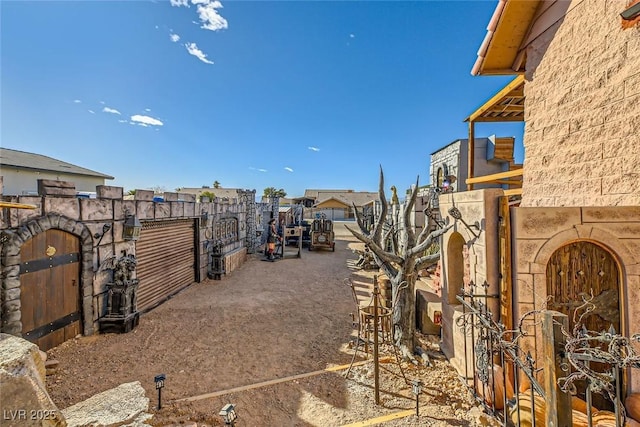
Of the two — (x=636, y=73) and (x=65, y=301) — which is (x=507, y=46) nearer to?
(x=636, y=73)

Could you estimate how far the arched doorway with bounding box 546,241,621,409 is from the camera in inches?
140

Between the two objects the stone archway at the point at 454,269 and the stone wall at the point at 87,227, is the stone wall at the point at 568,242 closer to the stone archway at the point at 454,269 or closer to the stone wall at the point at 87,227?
the stone archway at the point at 454,269

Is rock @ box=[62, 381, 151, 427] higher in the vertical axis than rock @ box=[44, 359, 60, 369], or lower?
lower

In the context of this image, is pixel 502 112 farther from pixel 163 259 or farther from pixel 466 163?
pixel 163 259

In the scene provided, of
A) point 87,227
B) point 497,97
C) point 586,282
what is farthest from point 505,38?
point 87,227

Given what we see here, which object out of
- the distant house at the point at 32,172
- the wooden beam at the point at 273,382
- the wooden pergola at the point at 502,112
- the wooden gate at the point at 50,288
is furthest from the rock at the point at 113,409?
the distant house at the point at 32,172

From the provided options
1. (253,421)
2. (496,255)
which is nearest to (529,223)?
(496,255)

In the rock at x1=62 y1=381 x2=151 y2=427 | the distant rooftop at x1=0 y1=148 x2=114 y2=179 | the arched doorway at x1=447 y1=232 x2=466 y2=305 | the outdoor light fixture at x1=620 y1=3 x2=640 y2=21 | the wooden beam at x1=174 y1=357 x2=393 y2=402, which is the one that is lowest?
the wooden beam at x1=174 y1=357 x2=393 y2=402

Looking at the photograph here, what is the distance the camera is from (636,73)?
11.1 ft

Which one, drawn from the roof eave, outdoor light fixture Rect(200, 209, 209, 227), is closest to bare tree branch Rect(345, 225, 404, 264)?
the roof eave

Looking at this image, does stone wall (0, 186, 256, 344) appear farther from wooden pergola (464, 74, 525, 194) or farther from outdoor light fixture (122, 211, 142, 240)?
wooden pergola (464, 74, 525, 194)

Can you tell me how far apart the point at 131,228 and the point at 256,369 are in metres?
5.07

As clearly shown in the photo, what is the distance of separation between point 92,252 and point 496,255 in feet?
28.2

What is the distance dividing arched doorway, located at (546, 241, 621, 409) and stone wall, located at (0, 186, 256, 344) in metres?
8.94
